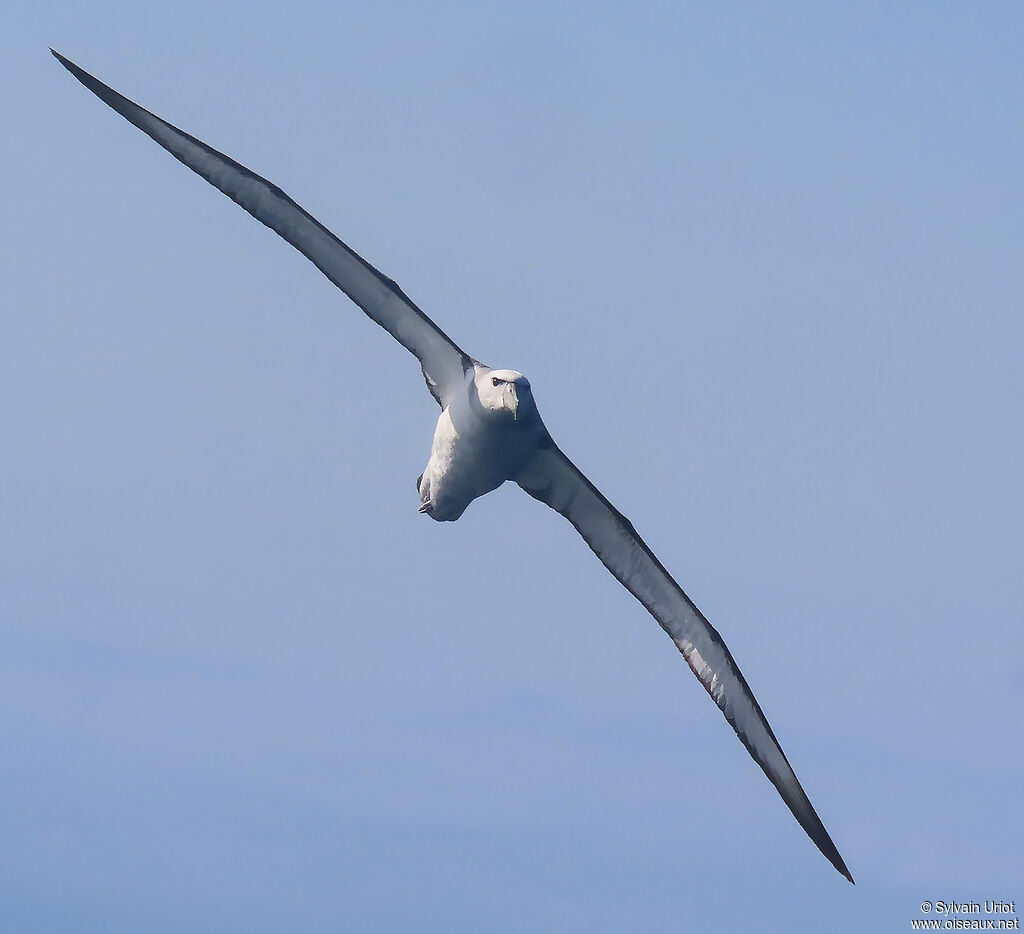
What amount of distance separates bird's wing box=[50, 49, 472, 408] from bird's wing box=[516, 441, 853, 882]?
6.94 ft

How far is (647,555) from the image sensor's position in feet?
73.9

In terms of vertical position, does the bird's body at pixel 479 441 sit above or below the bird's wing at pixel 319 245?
below

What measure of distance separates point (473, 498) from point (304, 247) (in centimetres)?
427

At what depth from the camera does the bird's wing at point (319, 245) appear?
2055 cm

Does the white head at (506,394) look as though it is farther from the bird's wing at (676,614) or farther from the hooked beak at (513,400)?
the bird's wing at (676,614)

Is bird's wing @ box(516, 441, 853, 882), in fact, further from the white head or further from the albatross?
the white head

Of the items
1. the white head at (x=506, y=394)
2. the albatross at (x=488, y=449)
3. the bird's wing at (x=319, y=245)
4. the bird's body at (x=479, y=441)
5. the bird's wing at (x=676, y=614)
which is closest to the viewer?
the white head at (x=506, y=394)

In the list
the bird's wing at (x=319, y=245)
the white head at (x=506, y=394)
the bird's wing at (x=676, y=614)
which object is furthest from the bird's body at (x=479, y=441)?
the bird's wing at (x=676, y=614)

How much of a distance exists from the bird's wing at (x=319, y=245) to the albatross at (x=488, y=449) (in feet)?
0.05

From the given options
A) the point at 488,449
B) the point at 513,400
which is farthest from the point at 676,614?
the point at 513,400

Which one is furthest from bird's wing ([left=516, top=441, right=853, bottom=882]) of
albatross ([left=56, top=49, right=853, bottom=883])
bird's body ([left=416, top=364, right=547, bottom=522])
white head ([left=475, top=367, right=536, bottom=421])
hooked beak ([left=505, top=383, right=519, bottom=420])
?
hooked beak ([left=505, top=383, right=519, bottom=420])

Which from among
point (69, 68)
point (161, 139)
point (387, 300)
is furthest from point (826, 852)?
point (69, 68)

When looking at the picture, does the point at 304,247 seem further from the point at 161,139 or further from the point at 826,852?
the point at 826,852

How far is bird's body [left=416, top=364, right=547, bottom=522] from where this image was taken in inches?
774
